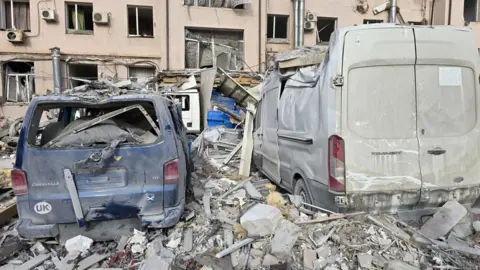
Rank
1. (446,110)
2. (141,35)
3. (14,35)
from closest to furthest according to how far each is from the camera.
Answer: (446,110)
(14,35)
(141,35)

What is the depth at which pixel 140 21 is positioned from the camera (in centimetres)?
1756

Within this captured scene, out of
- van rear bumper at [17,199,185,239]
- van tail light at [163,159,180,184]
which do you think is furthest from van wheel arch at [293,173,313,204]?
van tail light at [163,159,180,184]

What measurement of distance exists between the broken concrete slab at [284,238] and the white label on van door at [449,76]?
2351 mm

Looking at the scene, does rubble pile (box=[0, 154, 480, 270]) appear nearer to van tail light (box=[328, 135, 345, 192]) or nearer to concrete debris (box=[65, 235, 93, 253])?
concrete debris (box=[65, 235, 93, 253])

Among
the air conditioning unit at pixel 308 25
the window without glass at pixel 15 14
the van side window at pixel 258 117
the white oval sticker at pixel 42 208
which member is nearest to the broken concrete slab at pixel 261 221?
the white oval sticker at pixel 42 208

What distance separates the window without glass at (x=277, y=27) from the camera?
59.2 ft

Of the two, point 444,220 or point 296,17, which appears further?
point 296,17

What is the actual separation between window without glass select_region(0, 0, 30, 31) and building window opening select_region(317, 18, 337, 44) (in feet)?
49.2

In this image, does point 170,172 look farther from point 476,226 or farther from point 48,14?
point 48,14

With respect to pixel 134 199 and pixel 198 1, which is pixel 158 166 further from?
pixel 198 1

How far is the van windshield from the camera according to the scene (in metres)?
3.72

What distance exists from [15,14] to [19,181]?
16.6 metres

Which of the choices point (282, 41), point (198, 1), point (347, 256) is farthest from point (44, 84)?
point (347, 256)

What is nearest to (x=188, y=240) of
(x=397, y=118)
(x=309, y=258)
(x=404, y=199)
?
(x=309, y=258)
